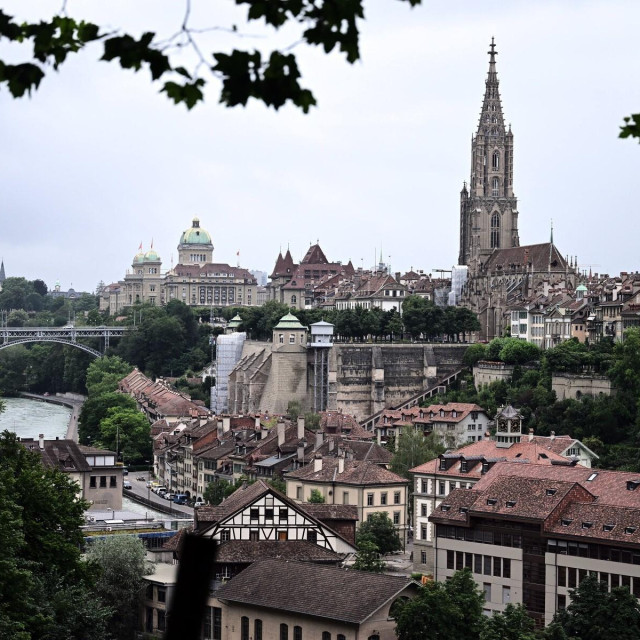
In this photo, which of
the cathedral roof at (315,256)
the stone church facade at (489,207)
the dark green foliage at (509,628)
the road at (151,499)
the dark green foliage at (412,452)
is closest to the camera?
the dark green foliage at (509,628)

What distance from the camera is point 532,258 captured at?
398 ft

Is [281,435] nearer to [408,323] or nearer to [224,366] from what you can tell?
[408,323]

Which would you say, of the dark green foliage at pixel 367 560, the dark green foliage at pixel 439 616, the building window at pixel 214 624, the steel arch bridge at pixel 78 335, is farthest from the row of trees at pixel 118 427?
the dark green foliage at pixel 439 616

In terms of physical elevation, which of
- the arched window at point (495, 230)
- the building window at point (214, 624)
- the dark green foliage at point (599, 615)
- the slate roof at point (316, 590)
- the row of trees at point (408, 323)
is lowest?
the building window at point (214, 624)

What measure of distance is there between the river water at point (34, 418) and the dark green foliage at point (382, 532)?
4618cm

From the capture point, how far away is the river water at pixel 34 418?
Answer: 108m

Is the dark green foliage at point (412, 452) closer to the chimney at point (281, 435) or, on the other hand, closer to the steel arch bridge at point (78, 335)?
the chimney at point (281, 435)

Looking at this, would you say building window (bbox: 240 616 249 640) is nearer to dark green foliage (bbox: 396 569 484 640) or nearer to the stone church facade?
dark green foliage (bbox: 396 569 484 640)

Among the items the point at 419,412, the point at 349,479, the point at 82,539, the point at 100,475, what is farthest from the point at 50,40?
the point at 419,412

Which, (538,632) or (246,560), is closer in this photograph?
(538,632)

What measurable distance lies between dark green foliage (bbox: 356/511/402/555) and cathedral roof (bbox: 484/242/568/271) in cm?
6504

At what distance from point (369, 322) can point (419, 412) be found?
28.5 metres

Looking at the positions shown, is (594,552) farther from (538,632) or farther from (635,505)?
(538,632)

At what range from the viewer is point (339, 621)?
3559 cm
